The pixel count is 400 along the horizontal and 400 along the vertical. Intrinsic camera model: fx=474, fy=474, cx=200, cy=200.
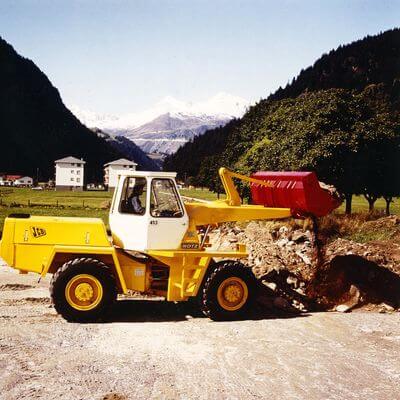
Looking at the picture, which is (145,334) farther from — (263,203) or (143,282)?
(263,203)

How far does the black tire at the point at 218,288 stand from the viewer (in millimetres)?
9484

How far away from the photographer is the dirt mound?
1107cm

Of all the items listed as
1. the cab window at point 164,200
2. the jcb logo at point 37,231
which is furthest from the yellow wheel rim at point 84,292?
the cab window at point 164,200

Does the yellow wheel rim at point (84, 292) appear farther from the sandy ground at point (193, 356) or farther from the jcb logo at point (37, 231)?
the jcb logo at point (37, 231)

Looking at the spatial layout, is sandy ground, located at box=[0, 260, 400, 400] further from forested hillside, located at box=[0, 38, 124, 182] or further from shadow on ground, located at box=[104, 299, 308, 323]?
forested hillside, located at box=[0, 38, 124, 182]

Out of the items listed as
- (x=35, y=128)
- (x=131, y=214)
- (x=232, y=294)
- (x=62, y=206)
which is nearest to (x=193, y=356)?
(x=232, y=294)

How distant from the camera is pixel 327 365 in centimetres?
736

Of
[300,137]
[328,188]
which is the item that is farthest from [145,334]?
[300,137]

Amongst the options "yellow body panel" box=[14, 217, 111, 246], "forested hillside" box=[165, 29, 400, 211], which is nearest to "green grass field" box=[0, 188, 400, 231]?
"forested hillside" box=[165, 29, 400, 211]

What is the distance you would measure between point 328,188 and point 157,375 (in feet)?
18.5

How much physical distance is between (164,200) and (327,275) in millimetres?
4887

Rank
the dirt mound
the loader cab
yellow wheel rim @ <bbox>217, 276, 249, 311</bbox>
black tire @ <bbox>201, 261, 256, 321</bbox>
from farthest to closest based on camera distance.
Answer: the dirt mound < yellow wheel rim @ <bbox>217, 276, 249, 311</bbox> < black tire @ <bbox>201, 261, 256, 321</bbox> < the loader cab

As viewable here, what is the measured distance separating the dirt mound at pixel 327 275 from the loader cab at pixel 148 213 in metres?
2.98

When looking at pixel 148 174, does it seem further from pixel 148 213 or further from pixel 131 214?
pixel 131 214
